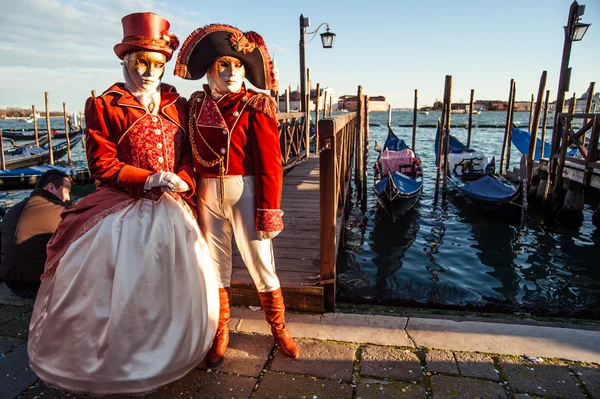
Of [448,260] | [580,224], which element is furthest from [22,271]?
[580,224]

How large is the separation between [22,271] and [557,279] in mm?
6143

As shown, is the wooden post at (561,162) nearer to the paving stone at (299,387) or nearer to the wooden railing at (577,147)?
the wooden railing at (577,147)

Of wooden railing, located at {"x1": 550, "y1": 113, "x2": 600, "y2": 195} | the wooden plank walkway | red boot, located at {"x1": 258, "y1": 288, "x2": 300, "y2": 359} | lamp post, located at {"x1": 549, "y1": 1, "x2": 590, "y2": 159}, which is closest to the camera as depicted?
red boot, located at {"x1": 258, "y1": 288, "x2": 300, "y2": 359}

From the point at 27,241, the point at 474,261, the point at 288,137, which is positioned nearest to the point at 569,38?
the point at 474,261

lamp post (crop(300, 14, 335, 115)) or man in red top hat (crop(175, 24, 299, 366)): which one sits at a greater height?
lamp post (crop(300, 14, 335, 115))

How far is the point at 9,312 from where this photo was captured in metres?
2.59

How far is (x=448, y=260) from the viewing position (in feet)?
19.5

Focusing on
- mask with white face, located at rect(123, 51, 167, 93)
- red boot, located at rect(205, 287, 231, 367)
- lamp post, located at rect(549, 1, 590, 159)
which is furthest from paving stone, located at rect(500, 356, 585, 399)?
lamp post, located at rect(549, 1, 590, 159)

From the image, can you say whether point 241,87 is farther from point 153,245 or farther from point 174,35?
point 153,245

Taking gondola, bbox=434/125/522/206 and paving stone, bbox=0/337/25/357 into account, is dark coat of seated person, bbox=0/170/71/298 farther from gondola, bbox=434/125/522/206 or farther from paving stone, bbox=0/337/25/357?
gondola, bbox=434/125/522/206

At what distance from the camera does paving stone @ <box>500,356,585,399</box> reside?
1.81 metres

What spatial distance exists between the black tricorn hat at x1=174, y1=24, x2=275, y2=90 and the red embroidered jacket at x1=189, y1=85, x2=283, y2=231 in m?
0.15

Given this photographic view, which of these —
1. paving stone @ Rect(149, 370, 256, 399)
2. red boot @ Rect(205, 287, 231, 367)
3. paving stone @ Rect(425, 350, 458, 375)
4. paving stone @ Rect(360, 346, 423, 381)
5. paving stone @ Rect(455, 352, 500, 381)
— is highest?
red boot @ Rect(205, 287, 231, 367)

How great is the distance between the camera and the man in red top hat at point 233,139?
6.23 ft
